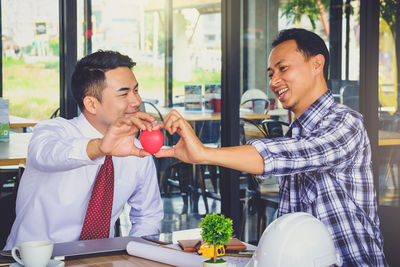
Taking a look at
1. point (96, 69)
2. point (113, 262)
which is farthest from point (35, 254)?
point (96, 69)

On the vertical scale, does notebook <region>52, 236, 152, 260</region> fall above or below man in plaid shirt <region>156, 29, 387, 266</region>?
below

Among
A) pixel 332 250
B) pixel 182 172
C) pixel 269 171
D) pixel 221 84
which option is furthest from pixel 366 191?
pixel 182 172

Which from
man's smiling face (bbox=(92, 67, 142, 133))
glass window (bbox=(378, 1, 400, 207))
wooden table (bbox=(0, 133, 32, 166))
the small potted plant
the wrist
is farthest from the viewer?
glass window (bbox=(378, 1, 400, 207))

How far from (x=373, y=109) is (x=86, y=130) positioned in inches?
79.4

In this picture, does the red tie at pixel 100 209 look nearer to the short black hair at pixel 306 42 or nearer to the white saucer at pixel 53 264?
the white saucer at pixel 53 264

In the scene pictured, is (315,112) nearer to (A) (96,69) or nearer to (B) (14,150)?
(A) (96,69)

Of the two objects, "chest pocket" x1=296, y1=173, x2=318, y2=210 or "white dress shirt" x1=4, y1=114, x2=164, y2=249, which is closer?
"chest pocket" x1=296, y1=173, x2=318, y2=210

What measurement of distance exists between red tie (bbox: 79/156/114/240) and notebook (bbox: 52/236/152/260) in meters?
0.39

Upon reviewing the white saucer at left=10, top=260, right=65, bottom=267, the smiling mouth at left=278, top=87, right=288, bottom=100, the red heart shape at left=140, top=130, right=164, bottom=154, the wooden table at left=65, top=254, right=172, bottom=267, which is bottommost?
the wooden table at left=65, top=254, right=172, bottom=267

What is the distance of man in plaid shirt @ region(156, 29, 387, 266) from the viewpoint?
1.81 metres

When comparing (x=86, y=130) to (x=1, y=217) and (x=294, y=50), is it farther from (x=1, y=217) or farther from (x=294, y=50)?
(x=294, y=50)

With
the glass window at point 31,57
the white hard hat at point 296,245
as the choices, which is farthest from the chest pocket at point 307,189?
the glass window at point 31,57

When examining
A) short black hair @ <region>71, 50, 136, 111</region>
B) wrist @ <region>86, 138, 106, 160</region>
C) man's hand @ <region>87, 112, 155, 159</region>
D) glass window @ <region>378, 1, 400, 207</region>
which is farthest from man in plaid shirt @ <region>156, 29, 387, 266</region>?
glass window @ <region>378, 1, 400, 207</region>

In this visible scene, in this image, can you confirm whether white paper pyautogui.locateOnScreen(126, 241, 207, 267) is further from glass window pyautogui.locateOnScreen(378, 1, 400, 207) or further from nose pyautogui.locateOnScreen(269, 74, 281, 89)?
glass window pyautogui.locateOnScreen(378, 1, 400, 207)
